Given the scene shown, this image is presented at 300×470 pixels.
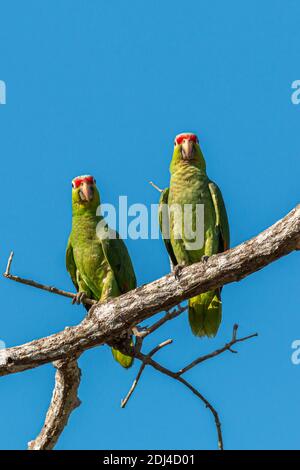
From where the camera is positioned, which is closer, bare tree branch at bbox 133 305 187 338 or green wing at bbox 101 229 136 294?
bare tree branch at bbox 133 305 187 338

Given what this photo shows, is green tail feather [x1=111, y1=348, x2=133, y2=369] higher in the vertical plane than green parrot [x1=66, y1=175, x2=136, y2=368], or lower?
lower

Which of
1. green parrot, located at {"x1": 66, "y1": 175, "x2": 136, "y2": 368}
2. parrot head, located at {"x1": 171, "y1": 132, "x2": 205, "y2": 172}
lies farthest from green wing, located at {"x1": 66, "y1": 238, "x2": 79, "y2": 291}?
parrot head, located at {"x1": 171, "y1": 132, "x2": 205, "y2": 172}

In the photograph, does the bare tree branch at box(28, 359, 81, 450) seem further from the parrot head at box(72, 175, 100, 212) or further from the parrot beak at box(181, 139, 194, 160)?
the parrot beak at box(181, 139, 194, 160)

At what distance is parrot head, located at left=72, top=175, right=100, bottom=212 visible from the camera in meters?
9.45

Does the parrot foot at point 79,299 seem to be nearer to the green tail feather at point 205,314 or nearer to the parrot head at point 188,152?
the green tail feather at point 205,314

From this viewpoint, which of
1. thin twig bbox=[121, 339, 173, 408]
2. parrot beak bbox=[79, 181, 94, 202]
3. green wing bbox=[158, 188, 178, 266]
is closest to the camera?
thin twig bbox=[121, 339, 173, 408]

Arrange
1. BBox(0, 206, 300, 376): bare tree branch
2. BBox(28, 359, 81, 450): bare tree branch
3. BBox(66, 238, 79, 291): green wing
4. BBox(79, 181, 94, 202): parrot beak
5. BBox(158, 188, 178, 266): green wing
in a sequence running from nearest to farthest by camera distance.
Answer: BBox(0, 206, 300, 376): bare tree branch < BBox(28, 359, 81, 450): bare tree branch < BBox(158, 188, 178, 266): green wing < BBox(79, 181, 94, 202): parrot beak < BBox(66, 238, 79, 291): green wing

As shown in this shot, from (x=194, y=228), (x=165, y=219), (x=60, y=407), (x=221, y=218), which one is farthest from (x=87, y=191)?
(x=60, y=407)

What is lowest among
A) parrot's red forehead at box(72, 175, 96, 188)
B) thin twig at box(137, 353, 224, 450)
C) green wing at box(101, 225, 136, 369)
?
thin twig at box(137, 353, 224, 450)

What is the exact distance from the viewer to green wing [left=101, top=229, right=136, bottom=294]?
9.25 meters

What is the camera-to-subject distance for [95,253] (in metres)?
9.36

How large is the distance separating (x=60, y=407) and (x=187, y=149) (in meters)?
3.27

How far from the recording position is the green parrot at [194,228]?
873 centimetres
